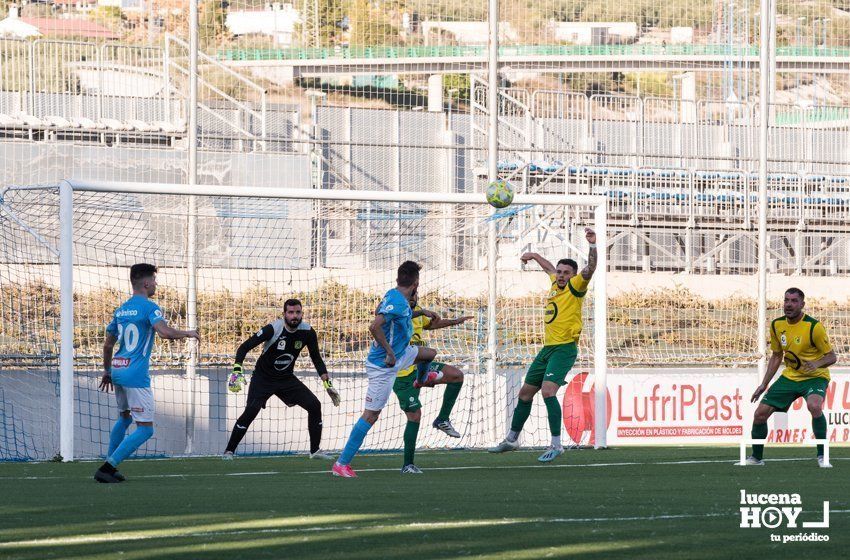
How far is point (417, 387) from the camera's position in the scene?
13.1 metres

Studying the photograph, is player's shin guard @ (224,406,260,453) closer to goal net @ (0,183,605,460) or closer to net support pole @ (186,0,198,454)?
goal net @ (0,183,605,460)

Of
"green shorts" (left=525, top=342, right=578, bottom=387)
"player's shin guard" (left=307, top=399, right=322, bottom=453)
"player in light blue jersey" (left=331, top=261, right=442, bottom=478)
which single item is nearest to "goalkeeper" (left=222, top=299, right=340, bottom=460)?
"player's shin guard" (left=307, top=399, right=322, bottom=453)

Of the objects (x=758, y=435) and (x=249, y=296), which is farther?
(x=249, y=296)

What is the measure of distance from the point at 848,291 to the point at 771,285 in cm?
147

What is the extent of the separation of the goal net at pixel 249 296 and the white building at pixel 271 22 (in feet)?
10.4

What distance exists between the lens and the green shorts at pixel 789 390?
12.6 meters

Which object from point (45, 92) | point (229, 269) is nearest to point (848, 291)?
point (229, 269)

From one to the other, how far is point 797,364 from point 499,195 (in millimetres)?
3891

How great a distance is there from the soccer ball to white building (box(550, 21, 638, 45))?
415 inches

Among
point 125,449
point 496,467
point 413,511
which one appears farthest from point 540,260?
point 413,511

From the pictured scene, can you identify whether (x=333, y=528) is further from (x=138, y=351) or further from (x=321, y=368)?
(x=321, y=368)

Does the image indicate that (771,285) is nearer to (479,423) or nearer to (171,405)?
(479,423)

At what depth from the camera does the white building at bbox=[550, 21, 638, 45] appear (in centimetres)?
2459

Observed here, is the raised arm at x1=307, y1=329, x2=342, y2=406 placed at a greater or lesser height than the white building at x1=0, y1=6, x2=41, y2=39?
lesser
